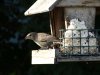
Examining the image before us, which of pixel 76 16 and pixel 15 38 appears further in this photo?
pixel 15 38

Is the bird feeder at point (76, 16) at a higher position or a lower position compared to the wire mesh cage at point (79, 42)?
higher

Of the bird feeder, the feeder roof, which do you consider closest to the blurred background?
the feeder roof

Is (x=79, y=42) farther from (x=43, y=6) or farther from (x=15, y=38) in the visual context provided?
(x=15, y=38)

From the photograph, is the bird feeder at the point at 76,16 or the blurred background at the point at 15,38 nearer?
the bird feeder at the point at 76,16

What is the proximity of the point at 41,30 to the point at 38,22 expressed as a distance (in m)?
0.18

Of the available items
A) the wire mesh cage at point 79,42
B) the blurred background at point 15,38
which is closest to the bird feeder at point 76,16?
the wire mesh cage at point 79,42

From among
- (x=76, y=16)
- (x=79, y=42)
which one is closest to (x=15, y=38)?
(x=76, y=16)

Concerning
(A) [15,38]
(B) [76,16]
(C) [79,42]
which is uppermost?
(B) [76,16]

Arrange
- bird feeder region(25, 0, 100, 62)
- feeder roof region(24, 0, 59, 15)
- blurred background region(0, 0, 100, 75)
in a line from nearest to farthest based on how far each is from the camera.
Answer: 1. feeder roof region(24, 0, 59, 15)
2. bird feeder region(25, 0, 100, 62)
3. blurred background region(0, 0, 100, 75)

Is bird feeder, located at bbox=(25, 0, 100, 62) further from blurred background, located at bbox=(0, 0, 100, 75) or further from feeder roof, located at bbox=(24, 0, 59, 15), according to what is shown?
blurred background, located at bbox=(0, 0, 100, 75)

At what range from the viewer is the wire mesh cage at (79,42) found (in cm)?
525

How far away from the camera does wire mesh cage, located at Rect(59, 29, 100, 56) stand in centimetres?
525

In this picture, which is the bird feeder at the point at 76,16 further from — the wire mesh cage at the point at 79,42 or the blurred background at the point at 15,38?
the blurred background at the point at 15,38

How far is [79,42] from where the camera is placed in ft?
17.4
